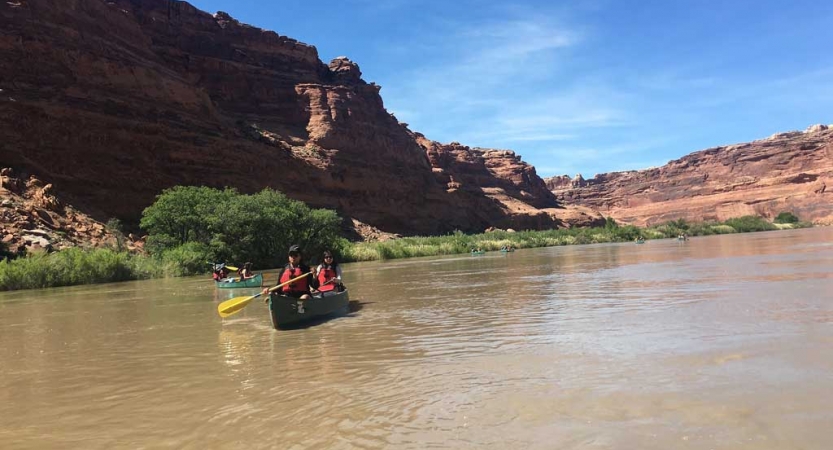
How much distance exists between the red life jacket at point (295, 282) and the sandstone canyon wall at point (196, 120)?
3586 centimetres

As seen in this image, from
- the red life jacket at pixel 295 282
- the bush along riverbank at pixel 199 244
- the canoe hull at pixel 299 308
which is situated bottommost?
the canoe hull at pixel 299 308

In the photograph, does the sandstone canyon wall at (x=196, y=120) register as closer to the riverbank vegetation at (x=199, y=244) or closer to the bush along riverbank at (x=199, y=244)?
the bush along riverbank at (x=199, y=244)

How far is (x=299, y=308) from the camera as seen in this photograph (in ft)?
35.2

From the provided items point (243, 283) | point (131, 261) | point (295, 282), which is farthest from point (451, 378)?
point (131, 261)

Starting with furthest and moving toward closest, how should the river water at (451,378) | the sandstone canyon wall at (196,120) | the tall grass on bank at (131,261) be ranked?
the sandstone canyon wall at (196,120) → the tall grass on bank at (131,261) → the river water at (451,378)

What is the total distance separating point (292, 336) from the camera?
9703 millimetres

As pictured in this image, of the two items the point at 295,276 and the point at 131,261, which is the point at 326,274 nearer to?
the point at 295,276

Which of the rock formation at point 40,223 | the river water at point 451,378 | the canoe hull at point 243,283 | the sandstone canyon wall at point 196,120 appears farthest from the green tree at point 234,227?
the river water at point 451,378

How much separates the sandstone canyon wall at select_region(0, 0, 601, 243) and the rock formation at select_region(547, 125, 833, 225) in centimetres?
4637

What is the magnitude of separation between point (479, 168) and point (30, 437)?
368ft

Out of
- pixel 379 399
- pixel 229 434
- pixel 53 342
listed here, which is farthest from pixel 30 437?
pixel 53 342

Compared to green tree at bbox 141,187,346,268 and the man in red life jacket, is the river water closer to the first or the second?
the man in red life jacket

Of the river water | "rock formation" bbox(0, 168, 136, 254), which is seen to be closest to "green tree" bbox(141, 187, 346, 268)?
"rock formation" bbox(0, 168, 136, 254)

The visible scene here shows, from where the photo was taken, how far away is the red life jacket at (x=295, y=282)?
37.5 ft
